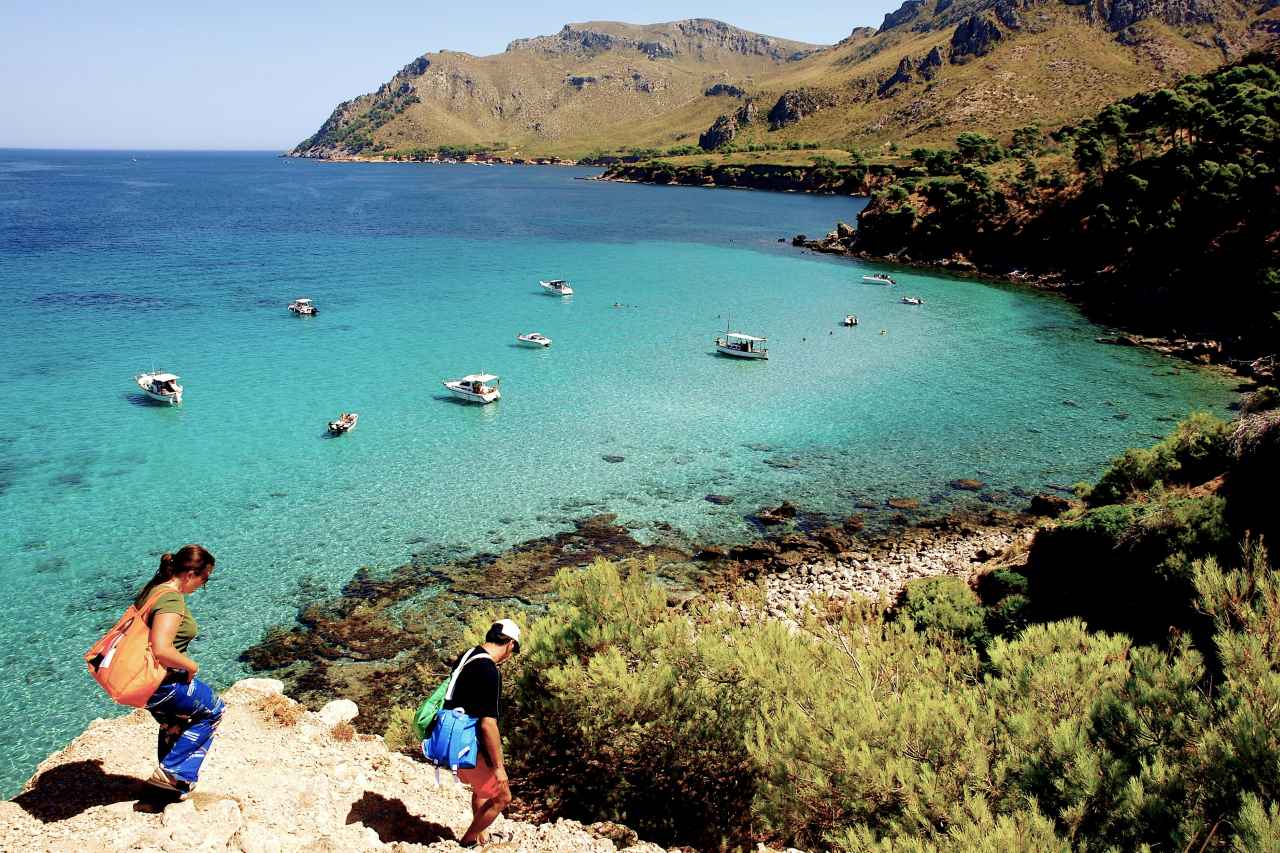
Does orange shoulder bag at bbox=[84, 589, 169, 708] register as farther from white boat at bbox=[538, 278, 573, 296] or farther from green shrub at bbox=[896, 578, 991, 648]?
white boat at bbox=[538, 278, 573, 296]

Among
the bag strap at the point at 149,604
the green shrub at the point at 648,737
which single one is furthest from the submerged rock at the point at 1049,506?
the bag strap at the point at 149,604

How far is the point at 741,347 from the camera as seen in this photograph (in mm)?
56125

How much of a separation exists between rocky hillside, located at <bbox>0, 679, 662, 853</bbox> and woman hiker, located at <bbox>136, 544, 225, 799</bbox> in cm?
59

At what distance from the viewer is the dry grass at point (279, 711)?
13.8 meters

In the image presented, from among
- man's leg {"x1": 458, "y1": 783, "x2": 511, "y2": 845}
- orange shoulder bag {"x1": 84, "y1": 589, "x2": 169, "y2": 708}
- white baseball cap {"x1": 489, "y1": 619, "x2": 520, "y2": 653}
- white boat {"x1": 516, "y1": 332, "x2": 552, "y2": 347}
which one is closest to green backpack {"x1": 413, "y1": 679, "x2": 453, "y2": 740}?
white baseball cap {"x1": 489, "y1": 619, "x2": 520, "y2": 653}

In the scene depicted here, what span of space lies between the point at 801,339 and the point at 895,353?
26.8 feet

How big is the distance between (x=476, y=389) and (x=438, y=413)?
2.88 meters

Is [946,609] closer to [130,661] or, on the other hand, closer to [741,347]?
[130,661]

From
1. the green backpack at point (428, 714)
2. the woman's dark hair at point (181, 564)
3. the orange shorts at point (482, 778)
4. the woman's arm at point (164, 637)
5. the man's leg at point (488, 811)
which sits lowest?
the man's leg at point (488, 811)

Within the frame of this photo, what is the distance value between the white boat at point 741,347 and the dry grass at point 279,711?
4528 cm

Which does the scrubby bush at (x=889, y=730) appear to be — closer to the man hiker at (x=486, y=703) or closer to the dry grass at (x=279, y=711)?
the man hiker at (x=486, y=703)

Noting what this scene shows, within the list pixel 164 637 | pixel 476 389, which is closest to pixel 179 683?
pixel 164 637

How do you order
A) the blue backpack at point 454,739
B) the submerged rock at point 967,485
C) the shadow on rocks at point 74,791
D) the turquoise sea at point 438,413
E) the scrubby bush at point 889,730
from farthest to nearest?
the submerged rock at point 967,485 < the turquoise sea at point 438,413 < the shadow on rocks at point 74,791 < the blue backpack at point 454,739 < the scrubby bush at point 889,730

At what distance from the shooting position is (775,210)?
160 m
